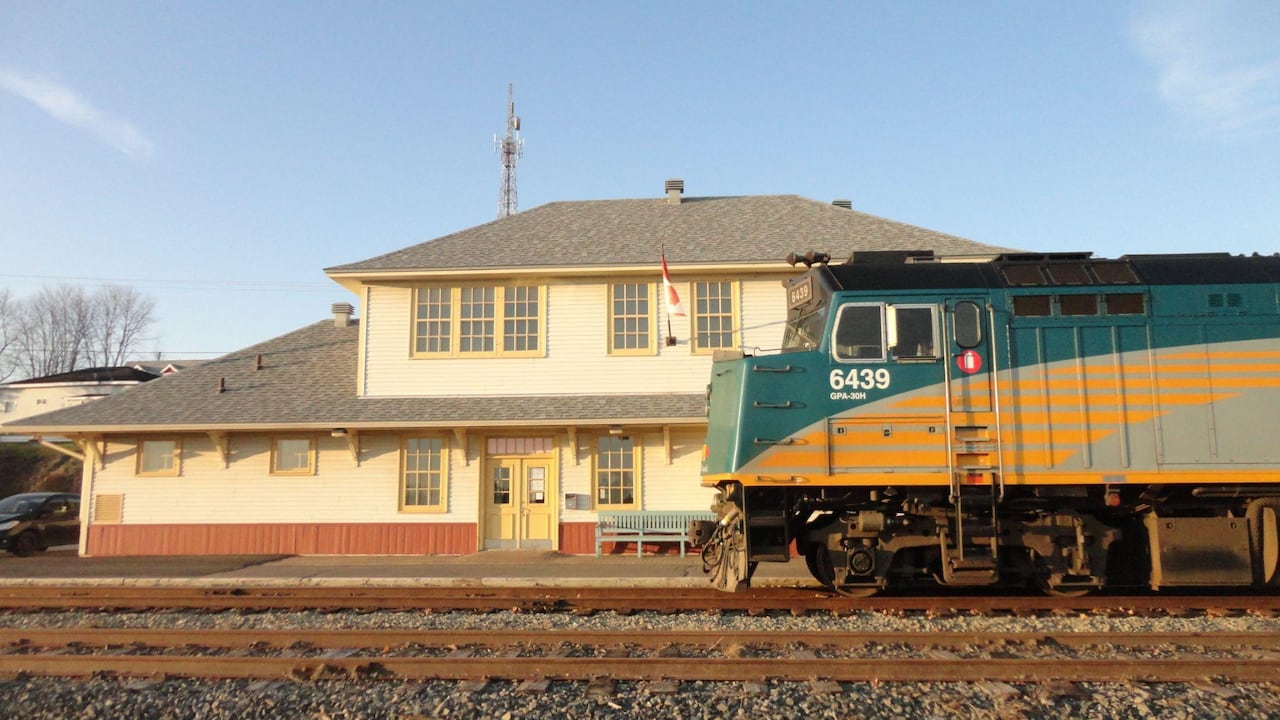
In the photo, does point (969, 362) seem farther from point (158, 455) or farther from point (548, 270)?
point (158, 455)

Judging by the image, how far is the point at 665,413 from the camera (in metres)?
15.4

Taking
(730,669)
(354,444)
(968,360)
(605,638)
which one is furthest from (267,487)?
(968,360)

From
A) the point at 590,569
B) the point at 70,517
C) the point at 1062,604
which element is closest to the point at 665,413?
the point at 590,569

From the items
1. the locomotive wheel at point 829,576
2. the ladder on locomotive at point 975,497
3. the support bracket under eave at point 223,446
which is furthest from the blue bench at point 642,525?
the support bracket under eave at point 223,446

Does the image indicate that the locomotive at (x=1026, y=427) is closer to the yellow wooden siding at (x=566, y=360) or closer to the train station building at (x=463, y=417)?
the train station building at (x=463, y=417)

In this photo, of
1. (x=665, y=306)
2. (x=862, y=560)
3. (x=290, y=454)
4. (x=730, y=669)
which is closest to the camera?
(x=730, y=669)

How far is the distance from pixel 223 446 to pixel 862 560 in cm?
1362

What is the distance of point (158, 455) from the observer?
56.0 ft

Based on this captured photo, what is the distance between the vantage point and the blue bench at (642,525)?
50.6 ft

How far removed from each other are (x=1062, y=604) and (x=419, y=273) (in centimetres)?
1309

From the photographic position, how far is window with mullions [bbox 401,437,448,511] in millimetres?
16453

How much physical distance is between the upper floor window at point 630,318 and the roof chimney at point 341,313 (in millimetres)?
8128

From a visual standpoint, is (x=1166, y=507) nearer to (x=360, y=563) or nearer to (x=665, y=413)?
(x=665, y=413)

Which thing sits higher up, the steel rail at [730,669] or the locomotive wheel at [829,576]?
the locomotive wheel at [829,576]
